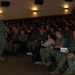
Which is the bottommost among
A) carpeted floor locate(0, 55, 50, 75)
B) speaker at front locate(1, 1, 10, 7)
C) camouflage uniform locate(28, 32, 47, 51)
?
carpeted floor locate(0, 55, 50, 75)

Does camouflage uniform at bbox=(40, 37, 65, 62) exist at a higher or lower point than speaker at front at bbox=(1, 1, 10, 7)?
lower

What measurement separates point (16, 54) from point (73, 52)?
332 centimetres

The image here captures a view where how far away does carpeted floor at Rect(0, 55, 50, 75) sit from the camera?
7441 millimetres

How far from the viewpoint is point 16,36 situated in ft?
34.3

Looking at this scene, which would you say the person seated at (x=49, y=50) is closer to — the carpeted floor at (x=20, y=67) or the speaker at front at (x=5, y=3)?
the carpeted floor at (x=20, y=67)

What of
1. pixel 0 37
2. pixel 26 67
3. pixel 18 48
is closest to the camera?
pixel 26 67

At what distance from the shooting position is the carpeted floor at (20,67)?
24.4 feet

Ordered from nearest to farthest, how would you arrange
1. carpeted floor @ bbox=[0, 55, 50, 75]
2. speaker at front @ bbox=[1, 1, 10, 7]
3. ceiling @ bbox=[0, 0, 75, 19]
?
carpeted floor @ bbox=[0, 55, 50, 75]
speaker at front @ bbox=[1, 1, 10, 7]
ceiling @ bbox=[0, 0, 75, 19]

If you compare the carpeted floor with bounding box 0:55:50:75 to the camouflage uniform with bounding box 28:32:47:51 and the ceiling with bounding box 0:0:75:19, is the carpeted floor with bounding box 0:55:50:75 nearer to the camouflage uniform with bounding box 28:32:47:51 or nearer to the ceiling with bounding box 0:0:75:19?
the camouflage uniform with bounding box 28:32:47:51

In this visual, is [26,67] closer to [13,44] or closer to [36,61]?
[36,61]

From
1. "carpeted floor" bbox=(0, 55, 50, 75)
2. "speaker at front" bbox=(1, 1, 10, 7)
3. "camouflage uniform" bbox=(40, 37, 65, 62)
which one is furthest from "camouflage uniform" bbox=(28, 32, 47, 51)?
"speaker at front" bbox=(1, 1, 10, 7)

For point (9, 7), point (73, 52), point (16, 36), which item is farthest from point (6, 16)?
point (73, 52)

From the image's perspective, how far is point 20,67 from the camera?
316 inches

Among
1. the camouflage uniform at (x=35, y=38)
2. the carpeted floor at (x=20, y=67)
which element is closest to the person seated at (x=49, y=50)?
the carpeted floor at (x=20, y=67)
